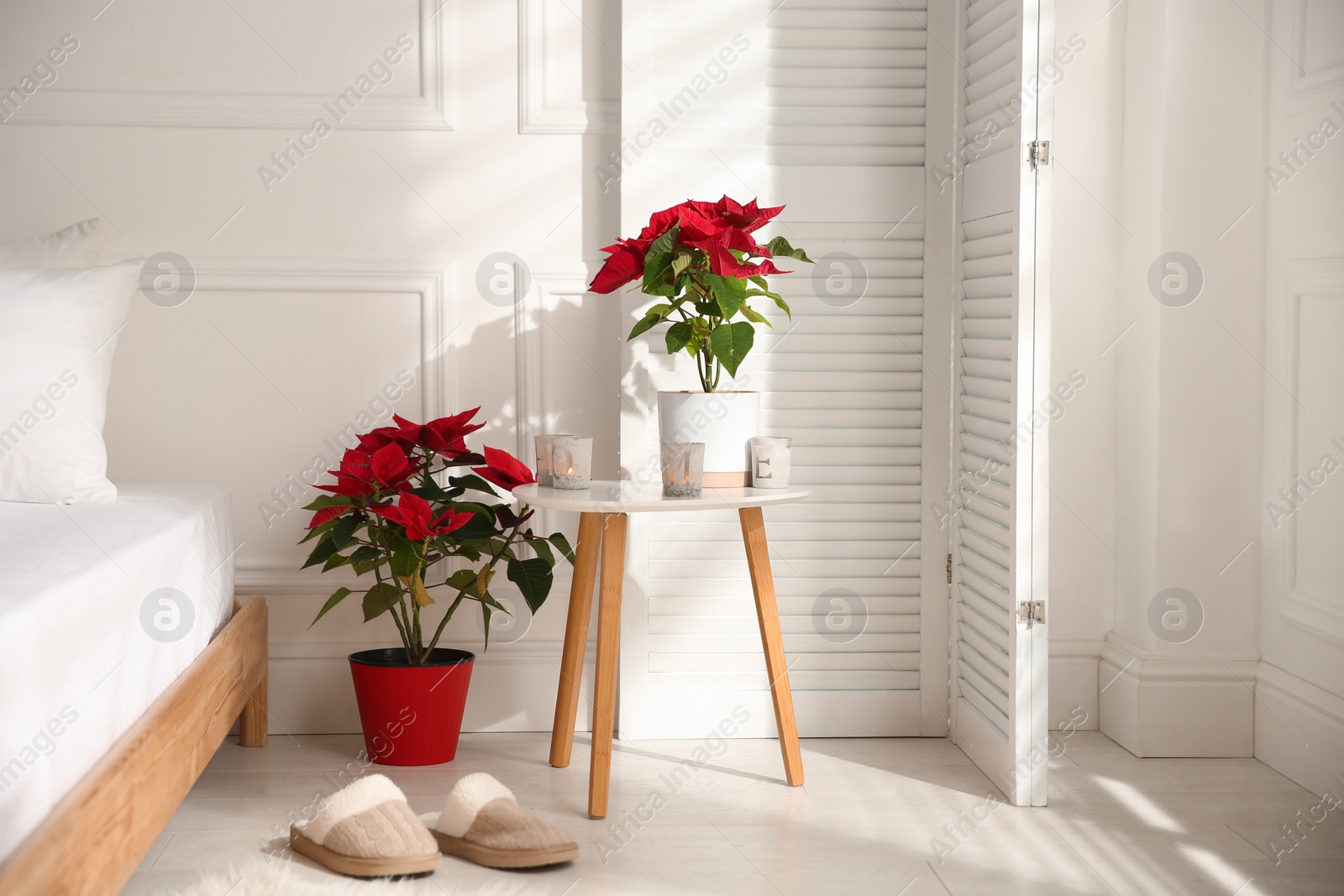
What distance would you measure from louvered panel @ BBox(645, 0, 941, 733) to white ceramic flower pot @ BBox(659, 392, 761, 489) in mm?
366

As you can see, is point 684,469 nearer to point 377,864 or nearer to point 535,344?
point 535,344

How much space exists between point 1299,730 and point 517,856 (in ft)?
4.87

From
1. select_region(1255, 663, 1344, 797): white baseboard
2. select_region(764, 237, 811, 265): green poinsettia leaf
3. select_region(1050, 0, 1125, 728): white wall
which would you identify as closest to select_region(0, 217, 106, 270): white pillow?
select_region(764, 237, 811, 265): green poinsettia leaf

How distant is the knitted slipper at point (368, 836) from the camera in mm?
1603

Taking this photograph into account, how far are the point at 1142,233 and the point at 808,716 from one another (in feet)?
4.07

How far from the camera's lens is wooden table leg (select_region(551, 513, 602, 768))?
2.04 metres

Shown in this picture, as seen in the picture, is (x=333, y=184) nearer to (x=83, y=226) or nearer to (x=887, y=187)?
(x=83, y=226)

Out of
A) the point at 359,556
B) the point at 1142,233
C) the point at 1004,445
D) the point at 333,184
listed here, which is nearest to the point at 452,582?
the point at 359,556

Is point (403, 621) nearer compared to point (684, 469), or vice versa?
point (684, 469)

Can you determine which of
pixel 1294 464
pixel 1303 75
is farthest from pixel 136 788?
pixel 1303 75

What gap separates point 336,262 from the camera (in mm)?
2285

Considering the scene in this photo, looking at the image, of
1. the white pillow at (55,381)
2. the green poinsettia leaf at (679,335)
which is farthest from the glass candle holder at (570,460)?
the white pillow at (55,381)

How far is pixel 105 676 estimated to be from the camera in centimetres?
131

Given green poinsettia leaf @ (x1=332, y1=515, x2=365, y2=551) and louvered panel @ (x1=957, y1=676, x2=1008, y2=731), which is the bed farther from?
louvered panel @ (x1=957, y1=676, x2=1008, y2=731)
